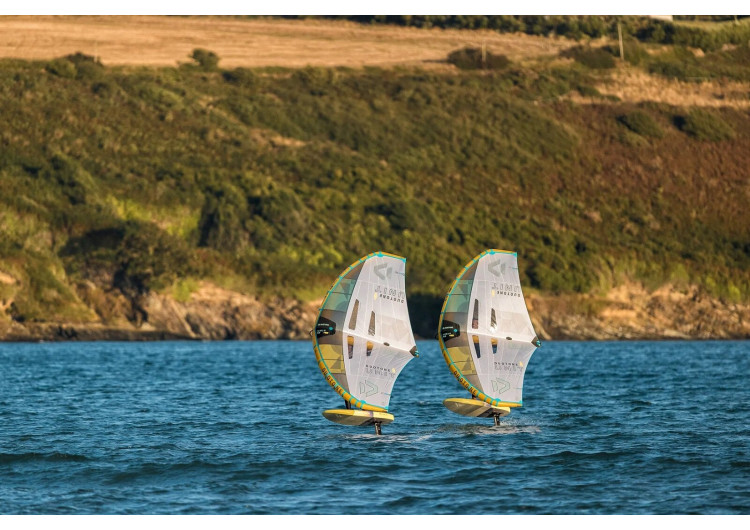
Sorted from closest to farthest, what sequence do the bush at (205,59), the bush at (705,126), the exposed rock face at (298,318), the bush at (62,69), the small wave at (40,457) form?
the small wave at (40,457) < the exposed rock face at (298,318) < the bush at (62,69) < the bush at (705,126) < the bush at (205,59)

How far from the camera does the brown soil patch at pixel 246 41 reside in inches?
6171

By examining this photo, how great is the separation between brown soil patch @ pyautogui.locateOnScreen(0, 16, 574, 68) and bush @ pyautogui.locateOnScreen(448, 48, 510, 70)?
1945mm

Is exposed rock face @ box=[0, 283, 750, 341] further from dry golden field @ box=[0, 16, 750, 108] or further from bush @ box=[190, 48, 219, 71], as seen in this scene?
bush @ box=[190, 48, 219, 71]

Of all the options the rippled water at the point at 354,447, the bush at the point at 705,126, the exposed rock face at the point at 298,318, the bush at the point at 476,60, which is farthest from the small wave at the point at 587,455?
the bush at the point at 476,60

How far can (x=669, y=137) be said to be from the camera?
6093 inches

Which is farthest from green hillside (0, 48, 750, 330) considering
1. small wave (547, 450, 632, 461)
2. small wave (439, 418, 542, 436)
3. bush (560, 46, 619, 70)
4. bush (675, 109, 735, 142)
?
small wave (547, 450, 632, 461)

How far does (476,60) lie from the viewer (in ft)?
562

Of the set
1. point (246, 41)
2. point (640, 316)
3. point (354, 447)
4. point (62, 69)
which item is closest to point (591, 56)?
point (246, 41)

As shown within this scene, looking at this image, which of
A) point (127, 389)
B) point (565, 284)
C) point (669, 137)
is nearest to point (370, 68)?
point (669, 137)

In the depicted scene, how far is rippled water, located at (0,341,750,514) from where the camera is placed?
29328 millimetres

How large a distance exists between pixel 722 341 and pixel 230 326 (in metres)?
48.6

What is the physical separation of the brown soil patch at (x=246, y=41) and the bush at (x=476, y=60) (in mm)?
1945

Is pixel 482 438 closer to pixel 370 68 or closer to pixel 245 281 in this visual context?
pixel 245 281

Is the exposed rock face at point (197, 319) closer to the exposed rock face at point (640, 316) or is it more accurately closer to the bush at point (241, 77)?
the exposed rock face at point (640, 316)
